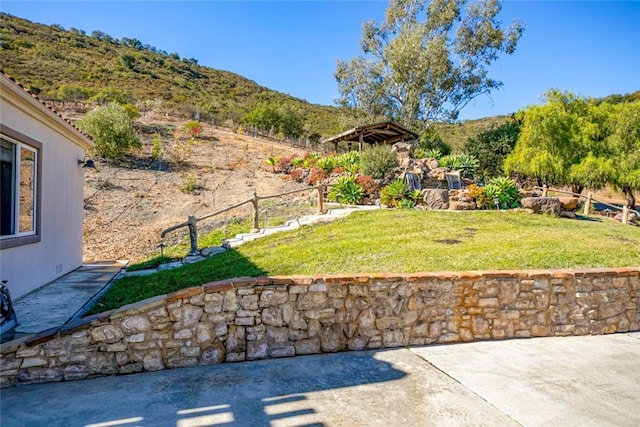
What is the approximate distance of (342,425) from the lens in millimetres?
2861

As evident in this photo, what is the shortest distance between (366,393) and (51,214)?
633 cm

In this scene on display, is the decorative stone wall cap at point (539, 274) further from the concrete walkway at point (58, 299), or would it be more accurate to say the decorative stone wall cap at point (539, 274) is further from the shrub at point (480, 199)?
the shrub at point (480, 199)

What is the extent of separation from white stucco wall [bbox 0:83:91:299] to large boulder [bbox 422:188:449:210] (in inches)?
396

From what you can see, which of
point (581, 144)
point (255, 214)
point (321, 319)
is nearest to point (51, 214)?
point (255, 214)

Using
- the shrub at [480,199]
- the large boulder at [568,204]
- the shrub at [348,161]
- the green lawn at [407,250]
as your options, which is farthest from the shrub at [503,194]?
the shrub at [348,161]

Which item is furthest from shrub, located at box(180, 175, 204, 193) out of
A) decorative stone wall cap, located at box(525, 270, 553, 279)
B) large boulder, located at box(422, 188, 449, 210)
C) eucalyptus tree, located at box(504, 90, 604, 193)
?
eucalyptus tree, located at box(504, 90, 604, 193)

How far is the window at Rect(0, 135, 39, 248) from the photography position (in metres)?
5.24

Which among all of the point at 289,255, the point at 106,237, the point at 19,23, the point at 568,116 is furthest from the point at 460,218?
the point at 19,23

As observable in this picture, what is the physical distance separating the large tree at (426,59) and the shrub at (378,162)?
11257 mm

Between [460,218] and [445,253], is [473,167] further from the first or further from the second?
[445,253]

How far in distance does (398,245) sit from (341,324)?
3476mm

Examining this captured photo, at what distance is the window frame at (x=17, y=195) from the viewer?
501 centimetres

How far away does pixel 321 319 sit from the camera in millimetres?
4414

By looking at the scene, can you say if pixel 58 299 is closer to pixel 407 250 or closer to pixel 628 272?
pixel 407 250
